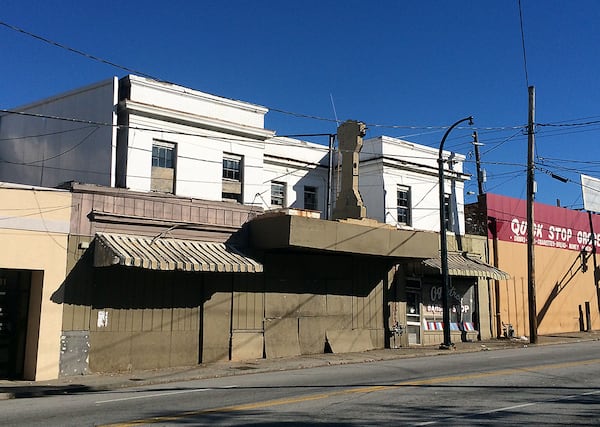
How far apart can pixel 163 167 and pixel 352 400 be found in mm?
13539

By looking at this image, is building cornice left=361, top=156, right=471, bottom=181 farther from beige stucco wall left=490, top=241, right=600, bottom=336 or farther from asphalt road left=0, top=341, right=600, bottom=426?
asphalt road left=0, top=341, right=600, bottom=426

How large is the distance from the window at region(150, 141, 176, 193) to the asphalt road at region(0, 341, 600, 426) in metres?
8.50

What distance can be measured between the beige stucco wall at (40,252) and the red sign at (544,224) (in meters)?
20.1

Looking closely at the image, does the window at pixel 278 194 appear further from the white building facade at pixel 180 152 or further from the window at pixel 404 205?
the window at pixel 404 205

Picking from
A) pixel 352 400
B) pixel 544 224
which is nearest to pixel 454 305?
pixel 544 224

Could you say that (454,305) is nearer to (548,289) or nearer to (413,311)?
(413,311)

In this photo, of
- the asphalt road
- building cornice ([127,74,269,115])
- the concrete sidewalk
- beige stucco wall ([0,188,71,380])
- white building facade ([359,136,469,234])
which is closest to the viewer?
the asphalt road

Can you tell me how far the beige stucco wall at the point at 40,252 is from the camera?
15289 millimetres

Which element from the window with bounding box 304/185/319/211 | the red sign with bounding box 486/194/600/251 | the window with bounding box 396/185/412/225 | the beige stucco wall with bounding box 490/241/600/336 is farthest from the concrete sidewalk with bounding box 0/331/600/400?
the window with bounding box 304/185/319/211

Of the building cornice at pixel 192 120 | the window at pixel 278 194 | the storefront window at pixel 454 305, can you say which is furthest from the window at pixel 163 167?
the storefront window at pixel 454 305

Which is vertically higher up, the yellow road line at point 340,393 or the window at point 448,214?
the window at point 448,214

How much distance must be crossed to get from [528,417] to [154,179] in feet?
51.3

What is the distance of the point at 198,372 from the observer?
16484 millimetres

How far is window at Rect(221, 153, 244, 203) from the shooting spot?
76.5 ft
